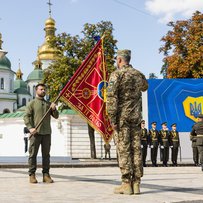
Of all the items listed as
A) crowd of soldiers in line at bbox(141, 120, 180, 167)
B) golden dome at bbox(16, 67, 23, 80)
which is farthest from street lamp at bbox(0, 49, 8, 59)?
crowd of soldiers in line at bbox(141, 120, 180, 167)

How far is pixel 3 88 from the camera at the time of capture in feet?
262

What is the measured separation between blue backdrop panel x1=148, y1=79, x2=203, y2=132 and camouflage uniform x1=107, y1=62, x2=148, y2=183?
1390 cm

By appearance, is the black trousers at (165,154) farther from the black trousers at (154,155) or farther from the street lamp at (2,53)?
the street lamp at (2,53)

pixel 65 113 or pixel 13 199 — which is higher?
pixel 65 113

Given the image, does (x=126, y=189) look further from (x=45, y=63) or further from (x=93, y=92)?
(x=45, y=63)

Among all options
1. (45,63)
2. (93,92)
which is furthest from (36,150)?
(45,63)

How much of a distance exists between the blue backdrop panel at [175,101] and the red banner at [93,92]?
807cm

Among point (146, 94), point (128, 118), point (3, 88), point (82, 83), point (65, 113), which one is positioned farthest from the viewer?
point (3, 88)

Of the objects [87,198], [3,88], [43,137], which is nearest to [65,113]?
[43,137]

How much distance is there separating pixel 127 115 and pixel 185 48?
3171cm

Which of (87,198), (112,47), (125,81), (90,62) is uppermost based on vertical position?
(112,47)

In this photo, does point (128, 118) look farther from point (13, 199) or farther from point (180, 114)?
point (180, 114)

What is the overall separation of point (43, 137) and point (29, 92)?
82.7m

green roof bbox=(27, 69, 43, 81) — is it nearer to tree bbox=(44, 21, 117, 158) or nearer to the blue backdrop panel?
tree bbox=(44, 21, 117, 158)
